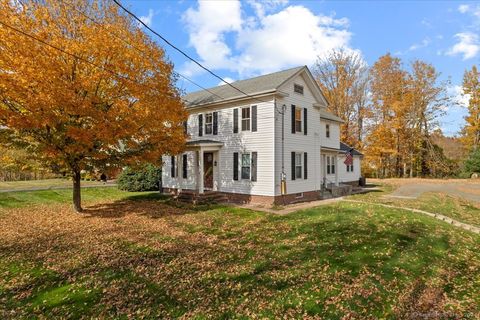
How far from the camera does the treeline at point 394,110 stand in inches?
1473

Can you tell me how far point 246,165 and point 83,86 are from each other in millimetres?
9417

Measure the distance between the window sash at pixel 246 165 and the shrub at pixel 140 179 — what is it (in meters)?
9.48

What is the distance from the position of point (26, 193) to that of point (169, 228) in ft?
40.3

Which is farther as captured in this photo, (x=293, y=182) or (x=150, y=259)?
(x=293, y=182)

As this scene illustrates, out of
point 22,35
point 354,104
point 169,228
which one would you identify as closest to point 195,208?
point 169,228

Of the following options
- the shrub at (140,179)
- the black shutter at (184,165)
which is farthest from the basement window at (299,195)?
the shrub at (140,179)

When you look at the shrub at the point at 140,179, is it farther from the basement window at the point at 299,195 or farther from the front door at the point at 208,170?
the basement window at the point at 299,195

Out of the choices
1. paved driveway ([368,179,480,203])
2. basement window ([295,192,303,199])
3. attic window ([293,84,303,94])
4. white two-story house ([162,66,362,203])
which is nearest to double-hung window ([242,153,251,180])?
white two-story house ([162,66,362,203])

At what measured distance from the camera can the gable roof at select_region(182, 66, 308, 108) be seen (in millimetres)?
16145

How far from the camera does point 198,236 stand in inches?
376

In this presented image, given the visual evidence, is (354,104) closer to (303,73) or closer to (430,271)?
(303,73)

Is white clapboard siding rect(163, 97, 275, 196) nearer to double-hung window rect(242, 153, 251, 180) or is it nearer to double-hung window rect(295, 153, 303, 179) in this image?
double-hung window rect(242, 153, 251, 180)

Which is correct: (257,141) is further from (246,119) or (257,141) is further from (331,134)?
(331,134)

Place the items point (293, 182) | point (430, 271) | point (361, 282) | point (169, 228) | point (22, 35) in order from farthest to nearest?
point (293, 182), point (169, 228), point (22, 35), point (430, 271), point (361, 282)
